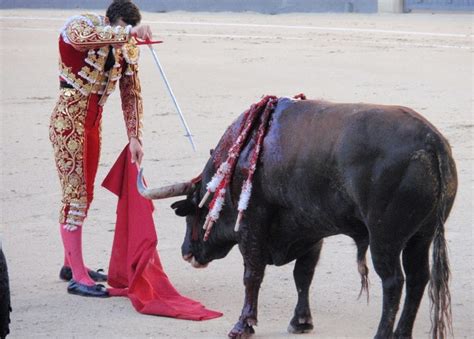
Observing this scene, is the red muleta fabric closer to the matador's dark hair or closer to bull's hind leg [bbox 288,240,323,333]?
bull's hind leg [bbox 288,240,323,333]

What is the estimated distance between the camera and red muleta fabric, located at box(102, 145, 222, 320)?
19.9 feet

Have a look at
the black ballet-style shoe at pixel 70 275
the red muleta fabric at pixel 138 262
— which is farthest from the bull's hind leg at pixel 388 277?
the black ballet-style shoe at pixel 70 275

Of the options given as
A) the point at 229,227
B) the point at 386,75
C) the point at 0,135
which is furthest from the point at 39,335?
the point at 386,75

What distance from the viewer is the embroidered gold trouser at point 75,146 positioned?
20.6 feet

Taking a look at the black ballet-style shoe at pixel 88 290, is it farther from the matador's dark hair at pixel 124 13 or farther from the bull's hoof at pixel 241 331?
the matador's dark hair at pixel 124 13

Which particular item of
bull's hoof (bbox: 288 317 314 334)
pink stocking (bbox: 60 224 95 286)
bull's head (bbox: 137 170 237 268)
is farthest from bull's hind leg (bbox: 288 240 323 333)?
pink stocking (bbox: 60 224 95 286)

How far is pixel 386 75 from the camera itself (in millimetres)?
13734

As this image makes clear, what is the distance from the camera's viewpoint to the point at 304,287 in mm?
5762

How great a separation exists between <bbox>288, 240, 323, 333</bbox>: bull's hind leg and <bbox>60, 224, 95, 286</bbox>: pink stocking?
1.23 meters

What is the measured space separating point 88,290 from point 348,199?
186 centimetres

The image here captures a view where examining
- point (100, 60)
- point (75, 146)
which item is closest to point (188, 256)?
point (75, 146)

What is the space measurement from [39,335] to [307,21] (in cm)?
1538

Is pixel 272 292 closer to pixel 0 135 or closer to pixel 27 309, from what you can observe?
pixel 27 309

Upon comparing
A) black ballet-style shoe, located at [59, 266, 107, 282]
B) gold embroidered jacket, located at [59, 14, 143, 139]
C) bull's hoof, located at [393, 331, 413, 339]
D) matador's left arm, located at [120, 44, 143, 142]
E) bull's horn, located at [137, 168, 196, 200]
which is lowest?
black ballet-style shoe, located at [59, 266, 107, 282]
